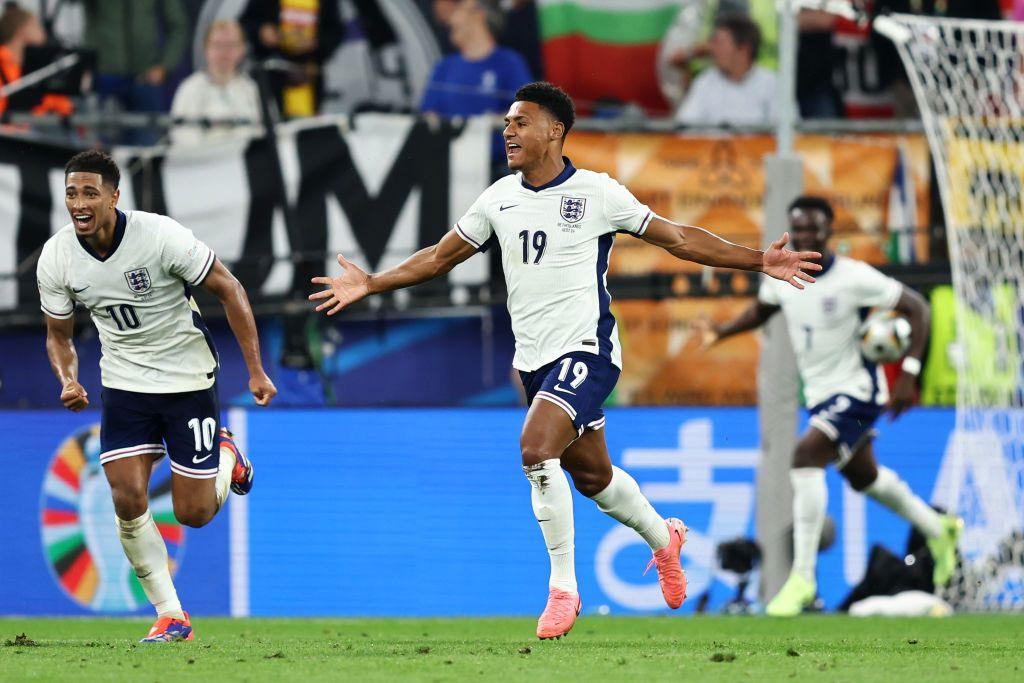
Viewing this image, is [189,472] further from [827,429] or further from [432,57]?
[432,57]

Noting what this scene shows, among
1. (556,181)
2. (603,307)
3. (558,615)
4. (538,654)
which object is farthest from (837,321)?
(538,654)

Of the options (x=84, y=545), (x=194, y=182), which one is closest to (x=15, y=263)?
(x=194, y=182)

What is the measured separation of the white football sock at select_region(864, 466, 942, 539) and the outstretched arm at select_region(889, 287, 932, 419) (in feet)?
2.19

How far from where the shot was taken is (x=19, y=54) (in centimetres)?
1409

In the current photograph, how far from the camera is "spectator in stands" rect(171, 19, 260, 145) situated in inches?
564

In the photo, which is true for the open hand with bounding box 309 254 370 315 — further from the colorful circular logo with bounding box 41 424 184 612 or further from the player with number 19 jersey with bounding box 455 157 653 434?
the colorful circular logo with bounding box 41 424 184 612

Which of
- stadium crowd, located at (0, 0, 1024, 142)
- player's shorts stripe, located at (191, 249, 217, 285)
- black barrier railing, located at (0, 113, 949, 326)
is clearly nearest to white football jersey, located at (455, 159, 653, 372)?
player's shorts stripe, located at (191, 249, 217, 285)

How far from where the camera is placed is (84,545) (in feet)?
42.4

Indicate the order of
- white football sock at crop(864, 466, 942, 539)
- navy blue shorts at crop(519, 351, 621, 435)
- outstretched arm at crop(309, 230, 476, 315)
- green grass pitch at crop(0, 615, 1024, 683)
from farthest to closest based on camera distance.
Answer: white football sock at crop(864, 466, 942, 539) → outstretched arm at crop(309, 230, 476, 315) → navy blue shorts at crop(519, 351, 621, 435) → green grass pitch at crop(0, 615, 1024, 683)

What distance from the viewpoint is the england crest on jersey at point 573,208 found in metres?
7.95

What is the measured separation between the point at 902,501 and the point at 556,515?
15.9 feet

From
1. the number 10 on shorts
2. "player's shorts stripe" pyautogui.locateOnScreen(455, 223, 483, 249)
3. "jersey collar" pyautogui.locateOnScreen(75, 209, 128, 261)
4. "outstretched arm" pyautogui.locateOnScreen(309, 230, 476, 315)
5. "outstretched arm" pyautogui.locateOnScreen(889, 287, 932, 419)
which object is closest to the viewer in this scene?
"outstretched arm" pyautogui.locateOnScreen(309, 230, 476, 315)

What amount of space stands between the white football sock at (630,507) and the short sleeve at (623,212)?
3.71 ft

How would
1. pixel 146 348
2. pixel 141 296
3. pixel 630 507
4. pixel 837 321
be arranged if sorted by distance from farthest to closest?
pixel 837 321
pixel 146 348
pixel 141 296
pixel 630 507
